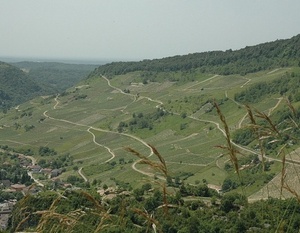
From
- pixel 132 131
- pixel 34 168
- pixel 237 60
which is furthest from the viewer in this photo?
pixel 237 60

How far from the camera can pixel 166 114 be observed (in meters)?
116

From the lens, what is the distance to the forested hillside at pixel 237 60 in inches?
5615

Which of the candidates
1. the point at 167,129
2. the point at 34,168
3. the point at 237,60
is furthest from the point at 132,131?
the point at 237,60

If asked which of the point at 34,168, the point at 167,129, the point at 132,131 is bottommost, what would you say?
the point at 34,168

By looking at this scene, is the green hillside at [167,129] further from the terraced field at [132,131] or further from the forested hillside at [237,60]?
the forested hillside at [237,60]

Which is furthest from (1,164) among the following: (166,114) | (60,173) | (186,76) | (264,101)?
(186,76)

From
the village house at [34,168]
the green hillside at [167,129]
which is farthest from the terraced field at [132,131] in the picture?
the village house at [34,168]

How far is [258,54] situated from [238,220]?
13713 cm

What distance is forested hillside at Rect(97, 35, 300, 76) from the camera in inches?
5615

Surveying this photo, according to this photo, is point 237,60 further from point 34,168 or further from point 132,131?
point 34,168

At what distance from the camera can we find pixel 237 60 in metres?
165

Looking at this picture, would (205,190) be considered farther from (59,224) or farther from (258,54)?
(258,54)

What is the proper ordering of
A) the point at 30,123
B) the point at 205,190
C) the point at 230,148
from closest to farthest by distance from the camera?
the point at 230,148, the point at 205,190, the point at 30,123

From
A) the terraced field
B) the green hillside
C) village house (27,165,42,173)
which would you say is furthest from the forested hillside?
village house (27,165,42,173)
